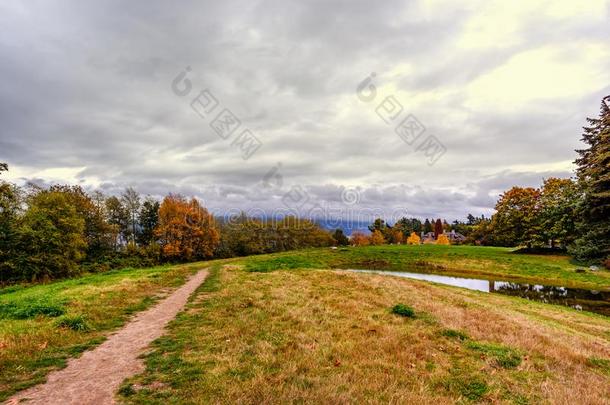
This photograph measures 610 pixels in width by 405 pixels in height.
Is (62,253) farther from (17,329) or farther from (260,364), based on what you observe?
(260,364)

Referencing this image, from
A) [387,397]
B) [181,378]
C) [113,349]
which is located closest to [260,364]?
[181,378]

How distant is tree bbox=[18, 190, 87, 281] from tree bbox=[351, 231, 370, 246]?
339 feet

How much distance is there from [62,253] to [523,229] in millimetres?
74746

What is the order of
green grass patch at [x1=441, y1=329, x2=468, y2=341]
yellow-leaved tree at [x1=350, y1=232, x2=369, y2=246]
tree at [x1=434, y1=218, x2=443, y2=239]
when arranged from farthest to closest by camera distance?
tree at [x1=434, y1=218, x2=443, y2=239] → yellow-leaved tree at [x1=350, y1=232, x2=369, y2=246] → green grass patch at [x1=441, y1=329, x2=468, y2=341]

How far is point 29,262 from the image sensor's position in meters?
40.8

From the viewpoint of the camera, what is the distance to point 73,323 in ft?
37.6

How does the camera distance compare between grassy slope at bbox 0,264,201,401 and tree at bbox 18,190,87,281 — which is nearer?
grassy slope at bbox 0,264,201,401

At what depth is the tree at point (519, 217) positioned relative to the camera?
54.9m

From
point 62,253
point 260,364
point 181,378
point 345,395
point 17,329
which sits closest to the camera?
point 345,395

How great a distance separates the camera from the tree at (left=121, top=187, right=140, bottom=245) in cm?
7600

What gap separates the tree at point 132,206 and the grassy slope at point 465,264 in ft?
132

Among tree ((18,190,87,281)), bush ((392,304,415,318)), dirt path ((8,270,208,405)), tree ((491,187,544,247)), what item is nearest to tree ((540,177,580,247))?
tree ((491,187,544,247))

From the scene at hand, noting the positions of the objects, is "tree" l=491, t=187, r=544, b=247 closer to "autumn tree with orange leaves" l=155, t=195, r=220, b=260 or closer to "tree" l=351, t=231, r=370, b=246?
"autumn tree with orange leaves" l=155, t=195, r=220, b=260

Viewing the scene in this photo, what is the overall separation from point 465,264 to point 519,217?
16.5 meters
